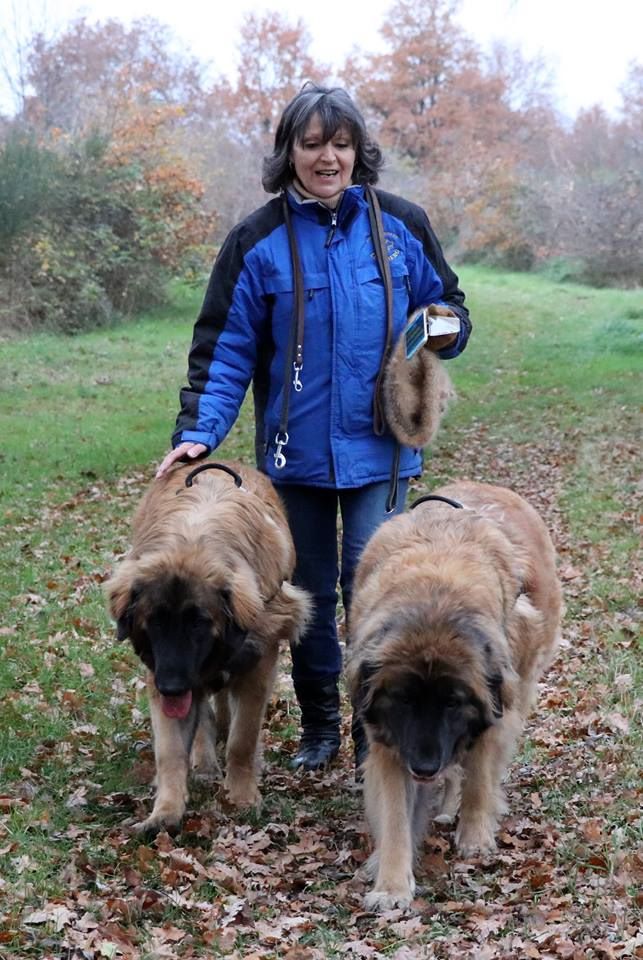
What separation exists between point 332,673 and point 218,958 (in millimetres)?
2152

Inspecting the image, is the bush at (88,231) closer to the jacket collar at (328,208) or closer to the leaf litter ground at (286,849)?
the leaf litter ground at (286,849)

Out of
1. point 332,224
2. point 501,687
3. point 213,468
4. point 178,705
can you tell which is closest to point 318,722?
point 178,705

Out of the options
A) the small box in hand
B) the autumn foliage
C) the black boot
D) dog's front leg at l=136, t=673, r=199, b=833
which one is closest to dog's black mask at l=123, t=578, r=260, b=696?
dog's front leg at l=136, t=673, r=199, b=833

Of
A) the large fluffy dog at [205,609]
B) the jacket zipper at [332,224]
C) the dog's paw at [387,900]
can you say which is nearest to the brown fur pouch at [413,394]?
the jacket zipper at [332,224]

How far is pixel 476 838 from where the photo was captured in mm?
4570

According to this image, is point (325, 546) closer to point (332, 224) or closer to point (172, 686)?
point (172, 686)

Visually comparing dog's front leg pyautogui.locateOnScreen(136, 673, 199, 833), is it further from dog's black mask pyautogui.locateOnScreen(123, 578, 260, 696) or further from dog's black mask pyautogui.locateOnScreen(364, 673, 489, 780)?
dog's black mask pyautogui.locateOnScreen(364, 673, 489, 780)

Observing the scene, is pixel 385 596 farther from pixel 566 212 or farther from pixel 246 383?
pixel 566 212

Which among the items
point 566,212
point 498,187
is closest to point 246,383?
point 566,212

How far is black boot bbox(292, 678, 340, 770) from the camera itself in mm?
5645

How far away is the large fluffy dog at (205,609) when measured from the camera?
14.6 ft

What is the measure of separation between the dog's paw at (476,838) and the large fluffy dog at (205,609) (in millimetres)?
1002

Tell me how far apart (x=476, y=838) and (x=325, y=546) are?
5.17 feet

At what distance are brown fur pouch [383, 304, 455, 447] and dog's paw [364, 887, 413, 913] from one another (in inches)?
78.6
